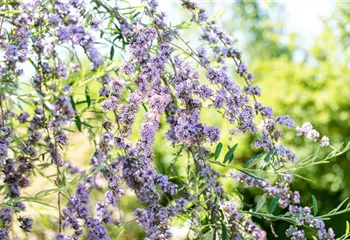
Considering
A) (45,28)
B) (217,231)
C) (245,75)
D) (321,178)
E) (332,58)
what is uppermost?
(332,58)

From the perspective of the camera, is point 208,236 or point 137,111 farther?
point 208,236

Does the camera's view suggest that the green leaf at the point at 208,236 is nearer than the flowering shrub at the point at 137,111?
No

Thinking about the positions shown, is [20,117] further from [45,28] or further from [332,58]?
[332,58]

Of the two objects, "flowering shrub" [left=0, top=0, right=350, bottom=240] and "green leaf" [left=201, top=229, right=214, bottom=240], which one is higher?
"flowering shrub" [left=0, top=0, right=350, bottom=240]

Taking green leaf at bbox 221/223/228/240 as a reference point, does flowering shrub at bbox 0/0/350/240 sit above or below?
above

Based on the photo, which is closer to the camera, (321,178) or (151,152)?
(151,152)

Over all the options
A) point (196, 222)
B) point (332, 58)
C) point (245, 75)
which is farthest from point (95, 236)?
point (332, 58)

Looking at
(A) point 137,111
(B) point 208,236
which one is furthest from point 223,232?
(A) point 137,111

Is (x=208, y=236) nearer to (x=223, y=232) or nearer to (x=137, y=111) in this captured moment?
(x=223, y=232)

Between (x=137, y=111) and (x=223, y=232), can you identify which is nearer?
(x=137, y=111)

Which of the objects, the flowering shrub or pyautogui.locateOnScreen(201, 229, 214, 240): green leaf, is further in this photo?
pyautogui.locateOnScreen(201, 229, 214, 240): green leaf

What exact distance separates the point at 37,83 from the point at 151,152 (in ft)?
1.16

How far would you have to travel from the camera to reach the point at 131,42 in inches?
59.6

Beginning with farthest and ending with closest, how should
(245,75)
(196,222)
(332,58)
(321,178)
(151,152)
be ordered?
(332,58) < (321,178) < (245,75) < (196,222) < (151,152)
